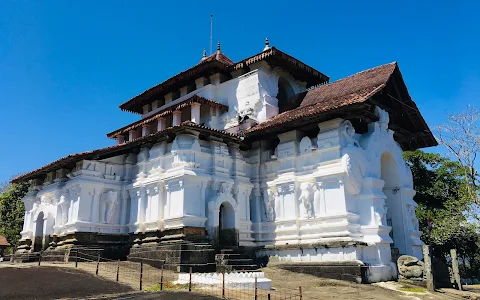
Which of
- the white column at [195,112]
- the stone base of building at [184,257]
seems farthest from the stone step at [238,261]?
the white column at [195,112]

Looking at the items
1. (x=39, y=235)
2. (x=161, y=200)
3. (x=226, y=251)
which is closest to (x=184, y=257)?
(x=226, y=251)

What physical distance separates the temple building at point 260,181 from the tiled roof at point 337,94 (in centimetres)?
10

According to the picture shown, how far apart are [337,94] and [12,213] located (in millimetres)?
35184

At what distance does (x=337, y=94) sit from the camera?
19.8 meters

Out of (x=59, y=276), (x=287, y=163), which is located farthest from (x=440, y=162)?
(x=59, y=276)

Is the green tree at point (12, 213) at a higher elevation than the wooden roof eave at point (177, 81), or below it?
below

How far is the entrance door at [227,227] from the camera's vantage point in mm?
18266

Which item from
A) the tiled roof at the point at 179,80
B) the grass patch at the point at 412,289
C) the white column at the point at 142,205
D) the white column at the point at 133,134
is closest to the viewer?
the grass patch at the point at 412,289

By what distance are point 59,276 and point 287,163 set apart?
1045 cm

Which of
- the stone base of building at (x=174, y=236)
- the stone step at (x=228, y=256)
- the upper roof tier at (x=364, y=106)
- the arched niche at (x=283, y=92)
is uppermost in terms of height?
the arched niche at (x=283, y=92)

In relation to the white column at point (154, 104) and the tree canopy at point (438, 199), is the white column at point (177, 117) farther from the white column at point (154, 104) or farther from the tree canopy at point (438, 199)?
the tree canopy at point (438, 199)

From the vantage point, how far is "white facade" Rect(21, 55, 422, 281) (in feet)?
55.6

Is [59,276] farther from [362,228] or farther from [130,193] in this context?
[362,228]

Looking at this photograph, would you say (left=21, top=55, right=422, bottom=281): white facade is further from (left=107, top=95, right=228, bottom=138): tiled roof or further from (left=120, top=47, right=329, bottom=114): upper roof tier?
(left=107, top=95, right=228, bottom=138): tiled roof
